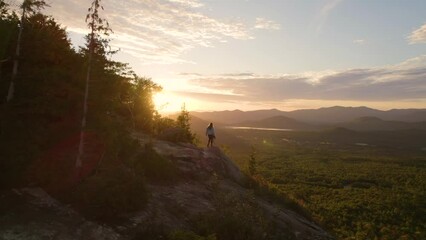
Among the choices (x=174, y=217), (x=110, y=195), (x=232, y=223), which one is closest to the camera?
(x=110, y=195)

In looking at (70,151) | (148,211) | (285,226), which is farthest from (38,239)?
(285,226)

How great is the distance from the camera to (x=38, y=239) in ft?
35.7

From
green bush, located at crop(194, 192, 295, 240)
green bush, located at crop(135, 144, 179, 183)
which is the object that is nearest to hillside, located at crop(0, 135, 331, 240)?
green bush, located at crop(194, 192, 295, 240)

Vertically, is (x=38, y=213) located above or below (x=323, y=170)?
above

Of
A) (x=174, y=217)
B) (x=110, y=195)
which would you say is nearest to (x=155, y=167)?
(x=174, y=217)

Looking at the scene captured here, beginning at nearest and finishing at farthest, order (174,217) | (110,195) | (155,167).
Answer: (110,195) → (174,217) → (155,167)

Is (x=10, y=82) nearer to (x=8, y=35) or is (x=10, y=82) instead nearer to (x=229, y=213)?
(x=8, y=35)

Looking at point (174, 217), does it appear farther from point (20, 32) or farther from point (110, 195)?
point (20, 32)

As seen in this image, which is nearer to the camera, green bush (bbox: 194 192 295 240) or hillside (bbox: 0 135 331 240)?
hillside (bbox: 0 135 331 240)

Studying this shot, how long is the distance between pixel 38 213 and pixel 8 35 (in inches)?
384

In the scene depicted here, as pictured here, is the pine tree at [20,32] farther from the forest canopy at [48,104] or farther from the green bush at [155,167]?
the green bush at [155,167]

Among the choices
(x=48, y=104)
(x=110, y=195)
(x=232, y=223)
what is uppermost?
(x=48, y=104)

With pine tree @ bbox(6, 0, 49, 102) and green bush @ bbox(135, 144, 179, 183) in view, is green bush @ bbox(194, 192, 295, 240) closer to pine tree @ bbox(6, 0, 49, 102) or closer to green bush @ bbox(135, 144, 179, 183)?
green bush @ bbox(135, 144, 179, 183)

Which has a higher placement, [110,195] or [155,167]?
[155,167]
